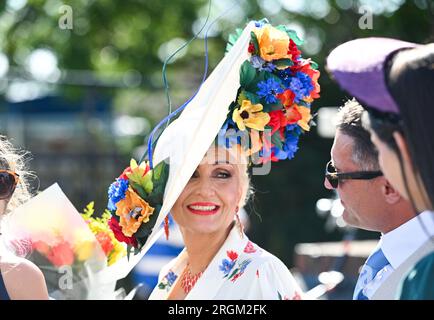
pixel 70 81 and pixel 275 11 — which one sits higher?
pixel 275 11

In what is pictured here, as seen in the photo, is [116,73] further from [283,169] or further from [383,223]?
[383,223]

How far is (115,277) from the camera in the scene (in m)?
3.16

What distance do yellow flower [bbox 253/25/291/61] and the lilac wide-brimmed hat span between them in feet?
2.71

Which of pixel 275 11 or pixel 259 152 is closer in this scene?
pixel 259 152

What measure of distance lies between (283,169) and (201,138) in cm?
807

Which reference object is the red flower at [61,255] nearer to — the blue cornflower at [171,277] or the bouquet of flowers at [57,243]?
the bouquet of flowers at [57,243]

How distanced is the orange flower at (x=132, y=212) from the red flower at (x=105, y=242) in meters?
0.34

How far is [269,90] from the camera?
2861mm

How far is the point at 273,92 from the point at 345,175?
0.38 meters

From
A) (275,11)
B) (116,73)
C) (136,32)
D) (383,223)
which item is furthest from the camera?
(116,73)

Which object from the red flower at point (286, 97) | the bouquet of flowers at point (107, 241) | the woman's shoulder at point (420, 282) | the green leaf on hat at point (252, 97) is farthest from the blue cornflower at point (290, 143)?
the woman's shoulder at point (420, 282)

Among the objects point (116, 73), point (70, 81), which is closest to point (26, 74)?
point (70, 81)

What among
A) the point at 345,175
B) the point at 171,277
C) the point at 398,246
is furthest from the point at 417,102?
the point at 171,277

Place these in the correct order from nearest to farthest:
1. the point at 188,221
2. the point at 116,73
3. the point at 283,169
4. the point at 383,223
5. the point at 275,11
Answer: the point at 383,223, the point at 188,221, the point at 275,11, the point at 283,169, the point at 116,73
